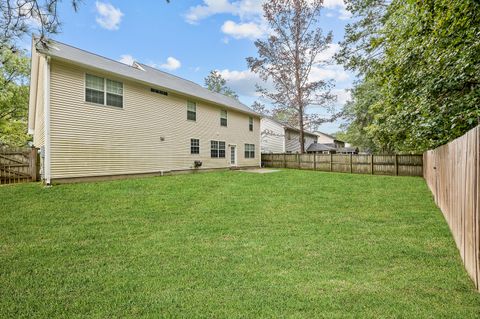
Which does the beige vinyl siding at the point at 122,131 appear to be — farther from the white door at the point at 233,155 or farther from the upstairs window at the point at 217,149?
the white door at the point at 233,155

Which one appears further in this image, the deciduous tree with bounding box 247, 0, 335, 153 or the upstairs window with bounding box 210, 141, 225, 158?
the deciduous tree with bounding box 247, 0, 335, 153

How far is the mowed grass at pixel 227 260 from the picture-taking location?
250 cm

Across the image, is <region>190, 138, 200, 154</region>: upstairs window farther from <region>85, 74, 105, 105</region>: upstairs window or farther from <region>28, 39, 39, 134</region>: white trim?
<region>28, 39, 39, 134</region>: white trim

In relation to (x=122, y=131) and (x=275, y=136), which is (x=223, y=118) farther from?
(x=275, y=136)

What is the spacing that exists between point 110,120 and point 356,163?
1428 cm

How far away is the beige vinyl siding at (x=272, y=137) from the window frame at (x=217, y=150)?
24.7 feet

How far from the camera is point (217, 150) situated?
1655 cm

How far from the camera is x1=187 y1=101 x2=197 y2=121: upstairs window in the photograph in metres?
14.6

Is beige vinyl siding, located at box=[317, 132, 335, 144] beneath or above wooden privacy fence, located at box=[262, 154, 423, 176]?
above

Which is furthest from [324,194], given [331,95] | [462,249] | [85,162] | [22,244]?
[331,95]

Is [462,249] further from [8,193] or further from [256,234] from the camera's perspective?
[8,193]

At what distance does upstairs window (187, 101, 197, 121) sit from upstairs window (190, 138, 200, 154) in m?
1.22

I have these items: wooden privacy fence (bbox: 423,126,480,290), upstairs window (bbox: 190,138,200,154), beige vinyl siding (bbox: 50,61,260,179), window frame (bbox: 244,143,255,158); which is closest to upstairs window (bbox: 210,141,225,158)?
beige vinyl siding (bbox: 50,61,260,179)

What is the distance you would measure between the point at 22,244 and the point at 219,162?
12588mm
